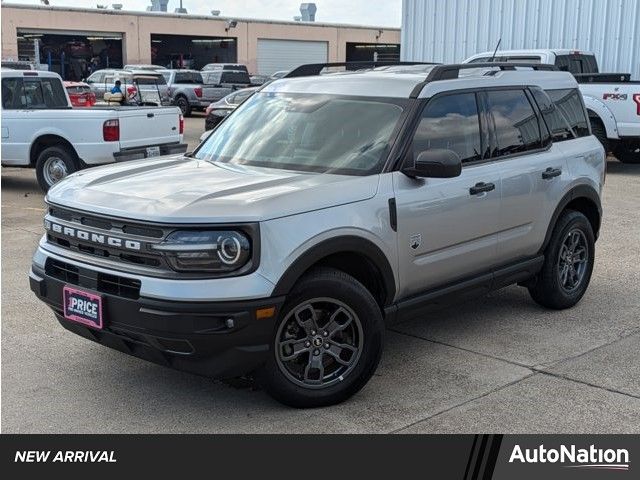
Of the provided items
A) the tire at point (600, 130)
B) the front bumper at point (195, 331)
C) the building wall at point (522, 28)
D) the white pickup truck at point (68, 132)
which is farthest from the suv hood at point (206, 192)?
the building wall at point (522, 28)

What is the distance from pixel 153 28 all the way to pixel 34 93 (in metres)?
40.3

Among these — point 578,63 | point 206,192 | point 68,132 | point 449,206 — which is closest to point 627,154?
point 578,63

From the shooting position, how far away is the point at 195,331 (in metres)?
4.00

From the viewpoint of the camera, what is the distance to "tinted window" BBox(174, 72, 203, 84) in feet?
102

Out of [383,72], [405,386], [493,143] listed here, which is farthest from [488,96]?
[405,386]

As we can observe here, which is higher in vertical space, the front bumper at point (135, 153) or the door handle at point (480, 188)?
the door handle at point (480, 188)

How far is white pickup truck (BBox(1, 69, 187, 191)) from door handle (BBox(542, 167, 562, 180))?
22.9 feet

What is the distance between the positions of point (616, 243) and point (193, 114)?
24.4m

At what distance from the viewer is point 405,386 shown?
4.86 metres

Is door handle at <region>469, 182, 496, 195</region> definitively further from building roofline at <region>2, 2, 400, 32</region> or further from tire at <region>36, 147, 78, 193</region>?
building roofline at <region>2, 2, 400, 32</region>

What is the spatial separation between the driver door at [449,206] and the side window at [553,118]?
2.87ft

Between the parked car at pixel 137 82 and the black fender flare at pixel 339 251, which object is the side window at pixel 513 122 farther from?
the parked car at pixel 137 82

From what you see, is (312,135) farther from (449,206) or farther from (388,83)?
(449,206)

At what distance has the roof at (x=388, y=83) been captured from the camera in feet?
17.4
